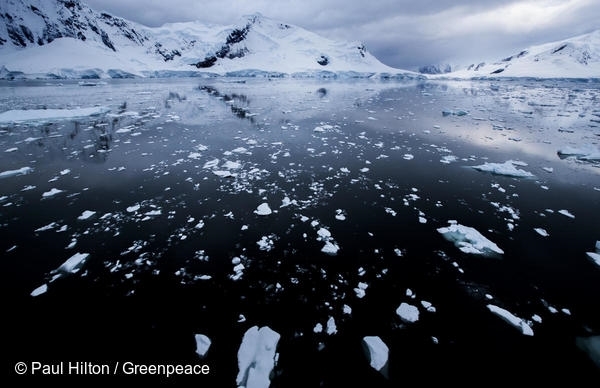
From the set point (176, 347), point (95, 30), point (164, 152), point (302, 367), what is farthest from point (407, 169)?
point (95, 30)

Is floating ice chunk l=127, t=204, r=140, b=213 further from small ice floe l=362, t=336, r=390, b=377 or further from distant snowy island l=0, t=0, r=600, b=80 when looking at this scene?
distant snowy island l=0, t=0, r=600, b=80

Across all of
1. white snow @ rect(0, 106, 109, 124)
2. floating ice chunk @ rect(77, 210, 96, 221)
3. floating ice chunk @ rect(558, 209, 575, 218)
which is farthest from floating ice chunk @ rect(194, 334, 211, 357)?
white snow @ rect(0, 106, 109, 124)

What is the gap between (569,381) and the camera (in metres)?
2.39

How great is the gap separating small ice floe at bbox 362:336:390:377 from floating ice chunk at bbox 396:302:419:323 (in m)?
0.43

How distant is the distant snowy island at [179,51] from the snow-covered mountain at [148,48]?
0.81 feet

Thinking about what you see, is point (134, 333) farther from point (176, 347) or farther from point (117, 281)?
point (117, 281)

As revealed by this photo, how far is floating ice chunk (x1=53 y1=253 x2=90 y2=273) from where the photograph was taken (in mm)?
3533

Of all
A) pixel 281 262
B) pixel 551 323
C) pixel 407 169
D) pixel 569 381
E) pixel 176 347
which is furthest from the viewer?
pixel 407 169

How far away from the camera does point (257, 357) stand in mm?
2553

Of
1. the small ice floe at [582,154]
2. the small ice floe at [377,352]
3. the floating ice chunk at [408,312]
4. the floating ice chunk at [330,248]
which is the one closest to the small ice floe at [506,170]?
the small ice floe at [582,154]

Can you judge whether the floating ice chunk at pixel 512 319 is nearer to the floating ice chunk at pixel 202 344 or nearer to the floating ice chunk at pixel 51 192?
the floating ice chunk at pixel 202 344

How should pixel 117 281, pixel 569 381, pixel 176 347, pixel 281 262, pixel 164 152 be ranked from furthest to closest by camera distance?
pixel 164 152 → pixel 281 262 → pixel 117 281 → pixel 176 347 → pixel 569 381

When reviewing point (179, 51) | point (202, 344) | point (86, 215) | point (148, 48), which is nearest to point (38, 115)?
point (86, 215)

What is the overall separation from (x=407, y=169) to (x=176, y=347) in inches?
250
